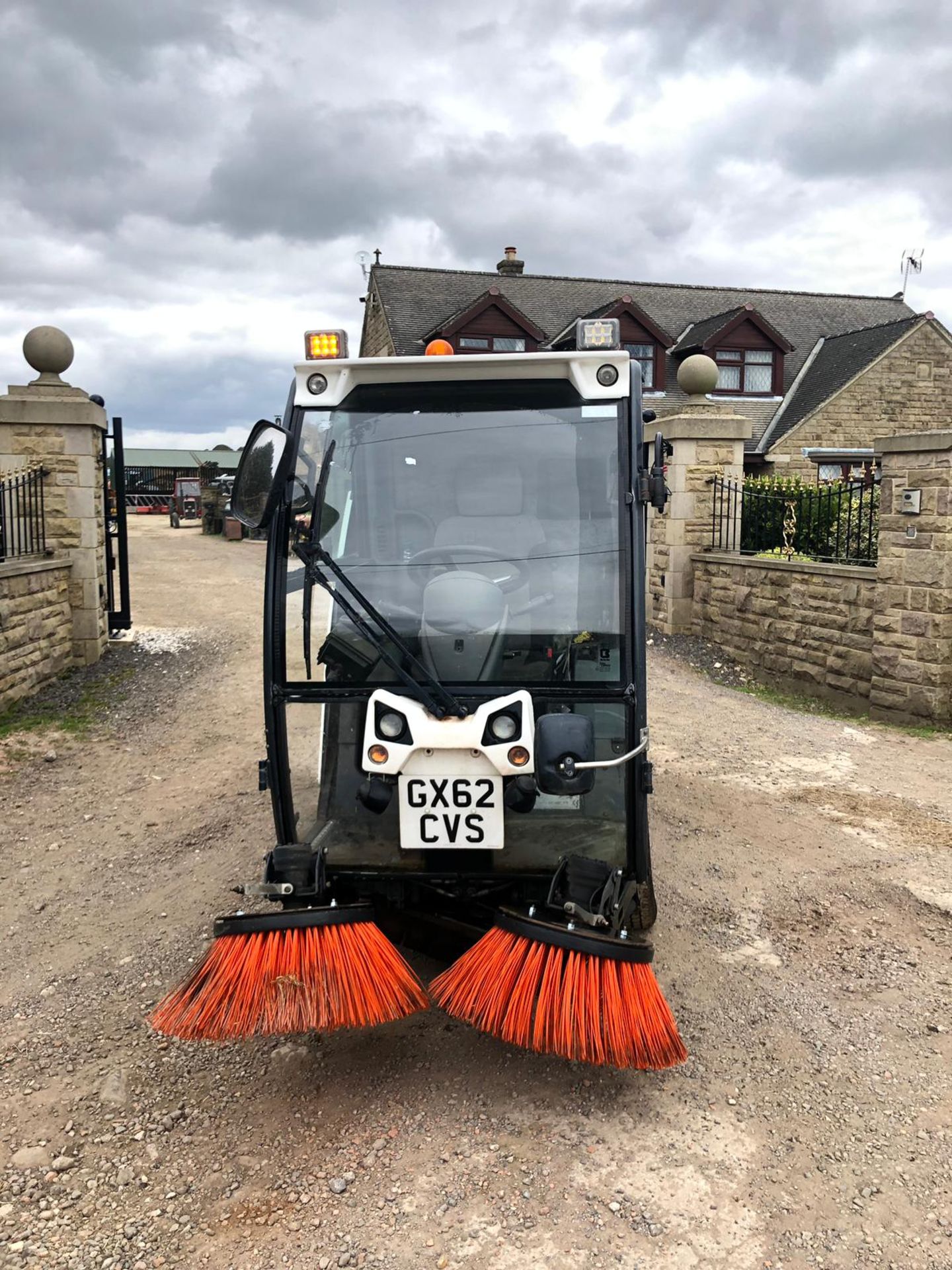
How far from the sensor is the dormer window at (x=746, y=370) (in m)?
24.8

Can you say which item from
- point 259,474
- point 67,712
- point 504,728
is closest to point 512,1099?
point 504,728

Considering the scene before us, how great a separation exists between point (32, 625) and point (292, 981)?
737 cm

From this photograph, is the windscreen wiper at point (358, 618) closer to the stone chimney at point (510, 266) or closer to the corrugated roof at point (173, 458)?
the stone chimney at point (510, 266)

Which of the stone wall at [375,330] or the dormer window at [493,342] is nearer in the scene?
the dormer window at [493,342]

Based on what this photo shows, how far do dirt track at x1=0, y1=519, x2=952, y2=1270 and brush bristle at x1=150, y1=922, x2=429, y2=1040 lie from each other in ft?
1.30

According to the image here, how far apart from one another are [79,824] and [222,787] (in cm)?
100

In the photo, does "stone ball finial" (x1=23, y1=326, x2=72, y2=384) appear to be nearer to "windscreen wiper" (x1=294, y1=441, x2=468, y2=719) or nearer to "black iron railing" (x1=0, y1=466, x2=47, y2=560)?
"black iron railing" (x1=0, y1=466, x2=47, y2=560)

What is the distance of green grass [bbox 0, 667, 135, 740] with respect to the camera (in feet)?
27.5

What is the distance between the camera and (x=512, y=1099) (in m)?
3.23

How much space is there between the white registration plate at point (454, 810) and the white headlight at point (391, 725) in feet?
0.53

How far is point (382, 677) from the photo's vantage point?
354 cm

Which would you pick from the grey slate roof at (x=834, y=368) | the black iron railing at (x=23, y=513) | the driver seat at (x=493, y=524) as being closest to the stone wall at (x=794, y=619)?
the driver seat at (x=493, y=524)

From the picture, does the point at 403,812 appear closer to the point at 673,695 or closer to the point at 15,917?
the point at 15,917

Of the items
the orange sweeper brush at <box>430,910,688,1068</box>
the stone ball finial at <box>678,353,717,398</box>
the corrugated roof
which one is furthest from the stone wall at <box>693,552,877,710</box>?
the corrugated roof
